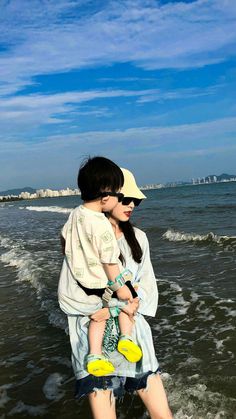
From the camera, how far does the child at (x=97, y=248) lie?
8.51ft

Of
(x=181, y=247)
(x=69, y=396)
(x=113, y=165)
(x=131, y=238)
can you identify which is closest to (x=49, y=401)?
(x=69, y=396)

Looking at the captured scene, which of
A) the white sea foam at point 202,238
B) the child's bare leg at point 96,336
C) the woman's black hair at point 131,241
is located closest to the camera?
the child's bare leg at point 96,336

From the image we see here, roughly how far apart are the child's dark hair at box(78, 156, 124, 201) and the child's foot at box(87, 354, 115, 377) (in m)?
1.00

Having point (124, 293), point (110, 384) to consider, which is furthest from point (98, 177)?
point (110, 384)

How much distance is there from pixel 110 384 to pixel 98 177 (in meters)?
1.36

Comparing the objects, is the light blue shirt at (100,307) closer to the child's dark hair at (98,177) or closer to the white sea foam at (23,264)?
the child's dark hair at (98,177)

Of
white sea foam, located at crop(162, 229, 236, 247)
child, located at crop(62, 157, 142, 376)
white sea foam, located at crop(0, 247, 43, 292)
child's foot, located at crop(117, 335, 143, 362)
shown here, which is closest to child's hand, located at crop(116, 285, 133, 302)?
child, located at crop(62, 157, 142, 376)

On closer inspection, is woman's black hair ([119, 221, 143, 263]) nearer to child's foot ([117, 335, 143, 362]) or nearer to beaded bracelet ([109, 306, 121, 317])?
beaded bracelet ([109, 306, 121, 317])

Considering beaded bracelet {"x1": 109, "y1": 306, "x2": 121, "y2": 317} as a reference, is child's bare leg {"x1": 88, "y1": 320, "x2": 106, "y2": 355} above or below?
below

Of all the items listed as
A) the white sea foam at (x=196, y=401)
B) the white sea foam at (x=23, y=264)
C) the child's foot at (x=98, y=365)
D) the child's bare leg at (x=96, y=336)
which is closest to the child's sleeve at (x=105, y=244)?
the child's bare leg at (x=96, y=336)

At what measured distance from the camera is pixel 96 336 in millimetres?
2695

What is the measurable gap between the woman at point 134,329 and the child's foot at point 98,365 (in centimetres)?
9

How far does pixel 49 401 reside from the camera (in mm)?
4387

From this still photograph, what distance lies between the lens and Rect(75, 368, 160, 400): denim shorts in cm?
270
